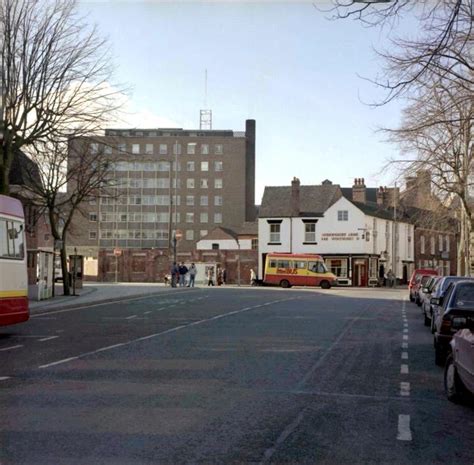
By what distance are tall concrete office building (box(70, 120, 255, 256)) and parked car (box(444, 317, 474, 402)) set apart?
96140mm

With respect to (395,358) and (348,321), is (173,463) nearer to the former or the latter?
(395,358)

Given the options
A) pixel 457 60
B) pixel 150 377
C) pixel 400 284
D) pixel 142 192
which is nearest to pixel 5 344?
pixel 150 377

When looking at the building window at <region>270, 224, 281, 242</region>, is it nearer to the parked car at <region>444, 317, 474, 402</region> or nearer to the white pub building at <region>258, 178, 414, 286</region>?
the white pub building at <region>258, 178, 414, 286</region>

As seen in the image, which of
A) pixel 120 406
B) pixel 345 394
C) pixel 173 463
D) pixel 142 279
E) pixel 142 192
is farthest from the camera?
pixel 142 192

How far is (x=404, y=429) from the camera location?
290 inches

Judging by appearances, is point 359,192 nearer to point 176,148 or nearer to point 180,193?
point 176,148

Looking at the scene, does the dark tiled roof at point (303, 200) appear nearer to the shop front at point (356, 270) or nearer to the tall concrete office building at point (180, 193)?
the shop front at point (356, 270)

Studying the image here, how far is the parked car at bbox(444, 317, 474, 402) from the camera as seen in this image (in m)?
8.36

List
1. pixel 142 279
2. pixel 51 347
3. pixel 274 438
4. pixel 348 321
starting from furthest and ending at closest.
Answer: pixel 142 279, pixel 348 321, pixel 51 347, pixel 274 438

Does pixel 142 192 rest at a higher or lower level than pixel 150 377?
higher

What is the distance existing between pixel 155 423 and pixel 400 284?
6905cm

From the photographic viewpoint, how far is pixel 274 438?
6797mm

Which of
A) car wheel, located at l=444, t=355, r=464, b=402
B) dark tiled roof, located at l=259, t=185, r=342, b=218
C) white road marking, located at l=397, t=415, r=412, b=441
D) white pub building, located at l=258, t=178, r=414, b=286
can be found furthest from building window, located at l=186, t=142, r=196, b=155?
white road marking, located at l=397, t=415, r=412, b=441

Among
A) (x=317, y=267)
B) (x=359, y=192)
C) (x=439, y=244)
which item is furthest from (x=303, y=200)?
(x=439, y=244)
